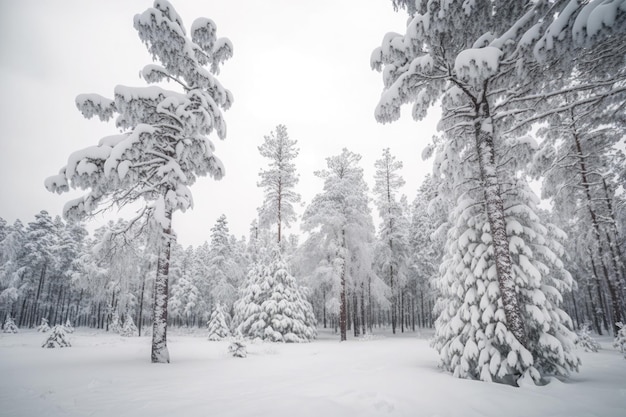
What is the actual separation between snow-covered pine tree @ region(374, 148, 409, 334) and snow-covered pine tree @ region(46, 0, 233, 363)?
61.1ft

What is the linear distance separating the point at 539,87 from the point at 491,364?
24.9ft

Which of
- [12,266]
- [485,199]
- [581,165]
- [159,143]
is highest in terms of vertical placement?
[581,165]

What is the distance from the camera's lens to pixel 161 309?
395 inches

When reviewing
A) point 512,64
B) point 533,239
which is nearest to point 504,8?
point 512,64

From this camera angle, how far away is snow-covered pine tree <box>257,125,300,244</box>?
23.3 m

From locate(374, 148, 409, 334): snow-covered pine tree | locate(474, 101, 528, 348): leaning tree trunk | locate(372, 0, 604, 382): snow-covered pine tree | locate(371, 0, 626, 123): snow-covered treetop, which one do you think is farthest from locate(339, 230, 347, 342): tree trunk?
locate(371, 0, 626, 123): snow-covered treetop

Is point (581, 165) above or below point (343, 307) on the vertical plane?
above

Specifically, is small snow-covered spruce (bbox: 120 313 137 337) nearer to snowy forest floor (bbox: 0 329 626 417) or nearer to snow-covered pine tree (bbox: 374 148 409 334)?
snowy forest floor (bbox: 0 329 626 417)

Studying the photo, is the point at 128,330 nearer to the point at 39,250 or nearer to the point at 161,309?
the point at 39,250

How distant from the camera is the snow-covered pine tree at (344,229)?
21172 millimetres

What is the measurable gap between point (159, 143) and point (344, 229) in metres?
14.6

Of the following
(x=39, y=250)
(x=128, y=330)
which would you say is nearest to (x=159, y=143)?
(x=128, y=330)

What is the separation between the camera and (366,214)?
73.5 ft

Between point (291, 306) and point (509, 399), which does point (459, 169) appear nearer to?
point (509, 399)
